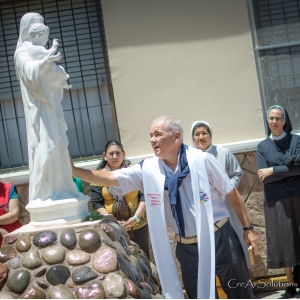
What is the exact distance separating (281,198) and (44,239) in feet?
9.09

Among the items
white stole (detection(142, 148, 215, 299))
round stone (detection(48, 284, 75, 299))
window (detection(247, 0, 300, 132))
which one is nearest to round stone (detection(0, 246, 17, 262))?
round stone (detection(48, 284, 75, 299))

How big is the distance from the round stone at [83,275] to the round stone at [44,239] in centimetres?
32

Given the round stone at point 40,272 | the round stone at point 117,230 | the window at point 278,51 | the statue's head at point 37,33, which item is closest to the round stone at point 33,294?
the round stone at point 40,272

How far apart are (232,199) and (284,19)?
3914 mm

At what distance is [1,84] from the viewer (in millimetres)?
7555

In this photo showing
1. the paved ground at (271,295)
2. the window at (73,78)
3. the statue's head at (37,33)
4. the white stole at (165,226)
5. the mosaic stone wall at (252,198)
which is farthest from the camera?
the window at (73,78)

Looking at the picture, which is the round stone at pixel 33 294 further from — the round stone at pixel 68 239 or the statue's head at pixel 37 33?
the statue's head at pixel 37 33

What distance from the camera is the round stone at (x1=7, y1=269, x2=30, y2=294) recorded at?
13.9 feet

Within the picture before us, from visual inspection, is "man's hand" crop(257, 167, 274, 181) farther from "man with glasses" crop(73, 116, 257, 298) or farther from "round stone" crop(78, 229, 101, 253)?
"round stone" crop(78, 229, 101, 253)

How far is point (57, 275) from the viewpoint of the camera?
4.26 m

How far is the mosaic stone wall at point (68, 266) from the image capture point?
419 cm

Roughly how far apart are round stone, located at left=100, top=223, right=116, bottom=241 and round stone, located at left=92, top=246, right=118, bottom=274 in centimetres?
22

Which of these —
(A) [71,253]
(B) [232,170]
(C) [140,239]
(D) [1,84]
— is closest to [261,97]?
(B) [232,170]

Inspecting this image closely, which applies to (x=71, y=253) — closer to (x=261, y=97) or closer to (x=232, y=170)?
(x=232, y=170)
